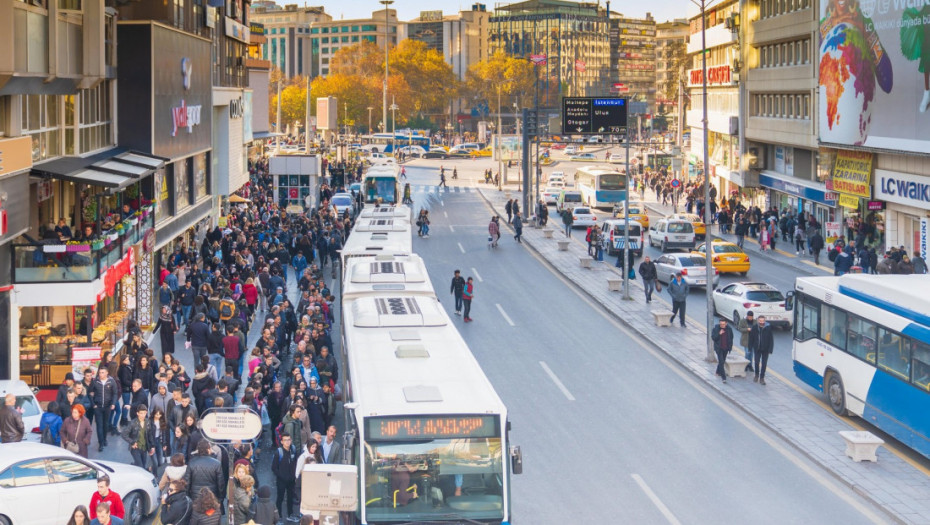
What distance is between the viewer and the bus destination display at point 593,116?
58281 mm

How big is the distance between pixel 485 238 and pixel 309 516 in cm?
4438

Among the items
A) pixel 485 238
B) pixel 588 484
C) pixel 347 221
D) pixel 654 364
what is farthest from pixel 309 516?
pixel 485 238

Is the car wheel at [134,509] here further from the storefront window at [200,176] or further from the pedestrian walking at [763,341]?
the storefront window at [200,176]

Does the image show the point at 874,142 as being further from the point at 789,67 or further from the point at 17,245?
the point at 17,245

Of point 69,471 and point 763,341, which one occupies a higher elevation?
point 763,341

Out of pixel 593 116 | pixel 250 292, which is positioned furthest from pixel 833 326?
pixel 593 116

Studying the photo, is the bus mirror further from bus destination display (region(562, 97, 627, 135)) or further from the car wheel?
bus destination display (region(562, 97, 627, 135))

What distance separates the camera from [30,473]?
1584 cm

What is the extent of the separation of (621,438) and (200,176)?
28.4 meters

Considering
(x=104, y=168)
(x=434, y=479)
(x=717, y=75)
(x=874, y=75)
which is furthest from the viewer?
(x=717, y=75)

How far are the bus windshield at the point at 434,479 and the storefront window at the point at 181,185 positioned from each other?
90.5 ft

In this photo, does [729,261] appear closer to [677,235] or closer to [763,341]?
[677,235]

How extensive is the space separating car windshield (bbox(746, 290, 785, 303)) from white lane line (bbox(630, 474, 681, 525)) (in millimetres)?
14285

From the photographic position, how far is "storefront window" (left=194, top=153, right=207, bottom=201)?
45031 millimetres
